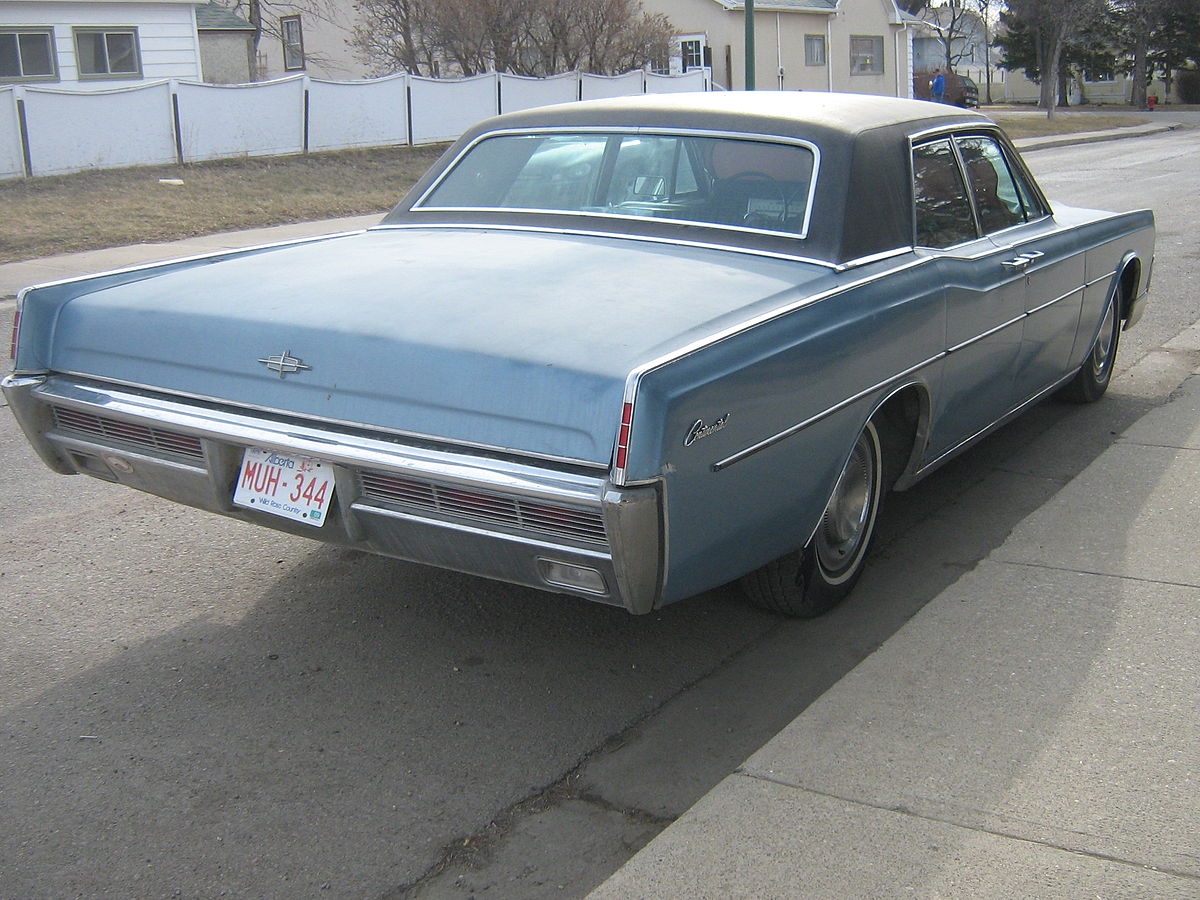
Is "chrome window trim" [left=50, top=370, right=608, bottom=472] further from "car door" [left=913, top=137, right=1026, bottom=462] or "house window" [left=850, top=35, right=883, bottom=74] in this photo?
"house window" [left=850, top=35, right=883, bottom=74]

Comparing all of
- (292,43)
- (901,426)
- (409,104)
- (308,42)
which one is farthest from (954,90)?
(901,426)

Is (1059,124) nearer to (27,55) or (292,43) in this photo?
(292,43)

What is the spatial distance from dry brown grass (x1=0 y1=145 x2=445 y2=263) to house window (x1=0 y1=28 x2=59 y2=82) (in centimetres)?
617

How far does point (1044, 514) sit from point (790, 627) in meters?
1.39

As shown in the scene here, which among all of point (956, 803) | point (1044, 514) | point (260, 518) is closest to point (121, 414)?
point (260, 518)

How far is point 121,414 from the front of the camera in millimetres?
3539

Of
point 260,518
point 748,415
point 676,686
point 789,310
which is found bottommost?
point 676,686

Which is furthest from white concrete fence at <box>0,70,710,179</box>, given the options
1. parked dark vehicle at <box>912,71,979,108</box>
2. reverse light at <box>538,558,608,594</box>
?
parked dark vehicle at <box>912,71,979,108</box>

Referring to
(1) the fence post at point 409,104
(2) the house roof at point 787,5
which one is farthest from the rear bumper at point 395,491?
(2) the house roof at point 787,5

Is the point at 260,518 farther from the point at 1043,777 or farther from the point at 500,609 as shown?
the point at 1043,777

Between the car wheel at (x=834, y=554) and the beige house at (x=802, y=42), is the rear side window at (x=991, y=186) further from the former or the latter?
the beige house at (x=802, y=42)

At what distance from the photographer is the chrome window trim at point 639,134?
4.02 metres

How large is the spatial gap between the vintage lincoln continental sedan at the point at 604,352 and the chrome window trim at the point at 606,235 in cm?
1

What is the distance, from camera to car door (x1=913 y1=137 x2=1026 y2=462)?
423 centimetres
